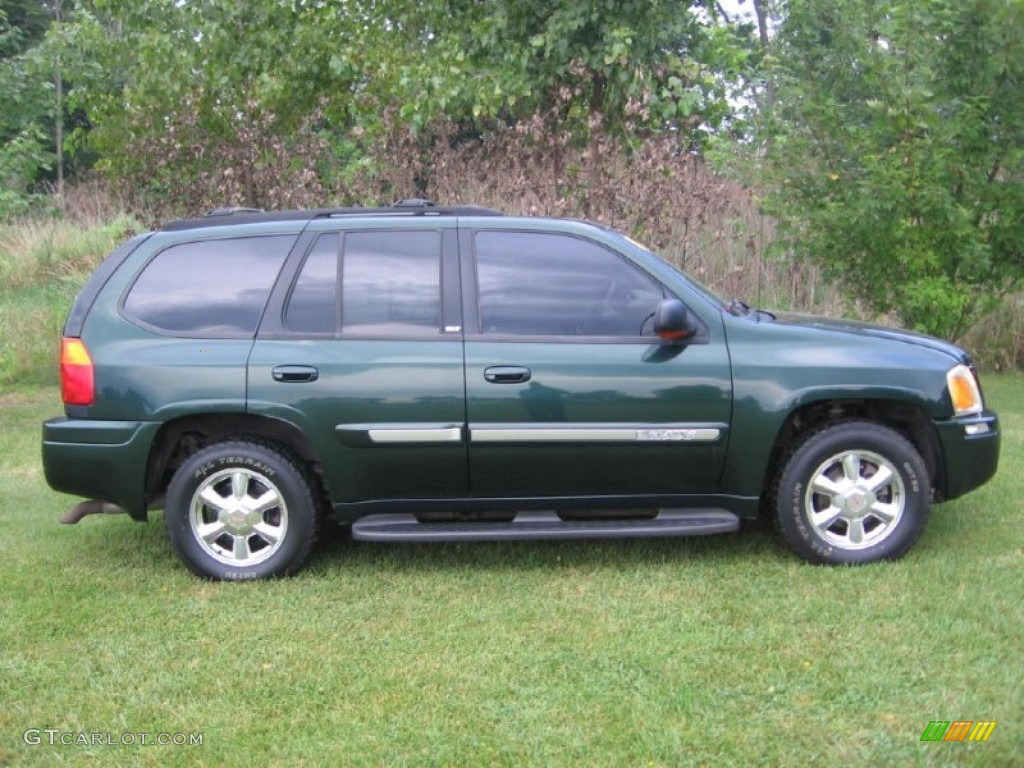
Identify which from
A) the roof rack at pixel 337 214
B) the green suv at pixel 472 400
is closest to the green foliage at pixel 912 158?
the green suv at pixel 472 400

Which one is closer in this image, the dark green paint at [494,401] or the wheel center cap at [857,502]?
the dark green paint at [494,401]

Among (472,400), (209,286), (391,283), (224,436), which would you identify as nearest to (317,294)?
(391,283)

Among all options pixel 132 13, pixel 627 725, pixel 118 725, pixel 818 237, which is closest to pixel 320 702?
pixel 118 725

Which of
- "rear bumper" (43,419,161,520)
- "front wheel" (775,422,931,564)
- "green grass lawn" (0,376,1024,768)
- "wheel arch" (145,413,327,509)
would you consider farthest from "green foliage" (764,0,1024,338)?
"rear bumper" (43,419,161,520)

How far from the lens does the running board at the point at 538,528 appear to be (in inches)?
189

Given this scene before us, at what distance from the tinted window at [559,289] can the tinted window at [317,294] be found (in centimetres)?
69

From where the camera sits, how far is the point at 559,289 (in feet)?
16.3

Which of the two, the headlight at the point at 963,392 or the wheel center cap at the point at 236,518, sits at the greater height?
the headlight at the point at 963,392

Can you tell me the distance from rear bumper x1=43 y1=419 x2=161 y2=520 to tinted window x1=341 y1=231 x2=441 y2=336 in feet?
3.54

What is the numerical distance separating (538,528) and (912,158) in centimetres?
593

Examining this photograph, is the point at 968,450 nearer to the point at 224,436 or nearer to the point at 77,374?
the point at 224,436

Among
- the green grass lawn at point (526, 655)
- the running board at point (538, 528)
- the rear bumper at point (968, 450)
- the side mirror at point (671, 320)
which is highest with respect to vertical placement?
the side mirror at point (671, 320)

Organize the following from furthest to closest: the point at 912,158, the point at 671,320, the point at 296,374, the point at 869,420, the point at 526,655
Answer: the point at 912,158, the point at 869,420, the point at 296,374, the point at 671,320, the point at 526,655

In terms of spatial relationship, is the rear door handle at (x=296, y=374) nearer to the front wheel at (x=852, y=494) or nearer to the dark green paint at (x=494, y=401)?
the dark green paint at (x=494, y=401)
